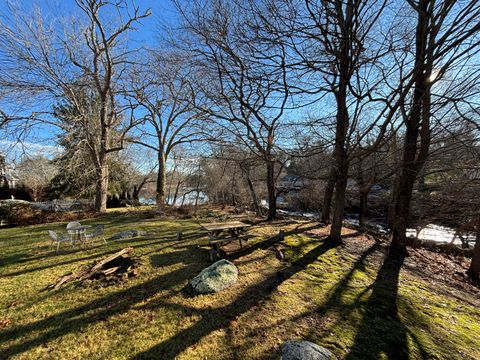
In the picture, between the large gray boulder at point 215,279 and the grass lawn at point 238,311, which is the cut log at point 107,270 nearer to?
the grass lawn at point 238,311

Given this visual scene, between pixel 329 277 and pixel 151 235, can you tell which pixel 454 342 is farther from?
pixel 151 235

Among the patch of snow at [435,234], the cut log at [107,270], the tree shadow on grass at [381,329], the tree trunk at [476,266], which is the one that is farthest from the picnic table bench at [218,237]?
the patch of snow at [435,234]

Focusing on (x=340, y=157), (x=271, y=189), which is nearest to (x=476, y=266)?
(x=340, y=157)

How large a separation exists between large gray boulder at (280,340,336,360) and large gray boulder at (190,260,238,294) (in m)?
1.48

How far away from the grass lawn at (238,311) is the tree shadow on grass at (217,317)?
14mm

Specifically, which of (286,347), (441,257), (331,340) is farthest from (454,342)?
(441,257)

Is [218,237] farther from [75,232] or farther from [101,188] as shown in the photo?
[101,188]

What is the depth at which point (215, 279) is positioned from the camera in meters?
3.73

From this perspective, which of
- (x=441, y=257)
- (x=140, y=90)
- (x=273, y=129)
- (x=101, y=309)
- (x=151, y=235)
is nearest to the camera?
(x=101, y=309)

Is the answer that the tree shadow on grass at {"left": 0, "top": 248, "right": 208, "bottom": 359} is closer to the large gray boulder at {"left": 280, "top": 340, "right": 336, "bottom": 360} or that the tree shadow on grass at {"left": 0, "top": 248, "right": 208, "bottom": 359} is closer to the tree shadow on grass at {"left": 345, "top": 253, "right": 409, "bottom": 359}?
the large gray boulder at {"left": 280, "top": 340, "right": 336, "bottom": 360}

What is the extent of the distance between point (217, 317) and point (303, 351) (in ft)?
3.93

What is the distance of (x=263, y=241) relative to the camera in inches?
226

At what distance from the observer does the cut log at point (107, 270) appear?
385 centimetres

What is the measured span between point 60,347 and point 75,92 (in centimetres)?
1309
